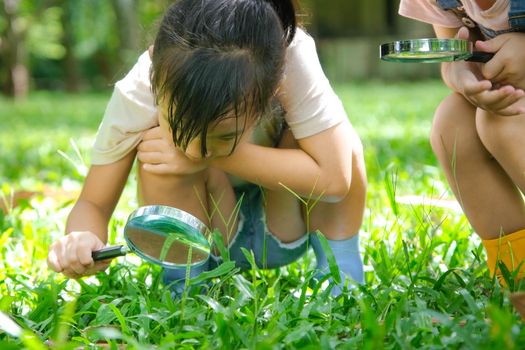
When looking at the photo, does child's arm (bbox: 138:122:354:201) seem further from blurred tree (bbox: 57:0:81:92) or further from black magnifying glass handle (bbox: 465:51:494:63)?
blurred tree (bbox: 57:0:81:92)

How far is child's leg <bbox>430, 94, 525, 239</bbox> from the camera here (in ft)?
5.80

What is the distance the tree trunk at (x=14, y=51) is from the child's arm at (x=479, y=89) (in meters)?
9.23

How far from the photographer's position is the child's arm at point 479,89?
5.07 ft

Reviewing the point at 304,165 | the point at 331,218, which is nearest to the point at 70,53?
the point at 331,218

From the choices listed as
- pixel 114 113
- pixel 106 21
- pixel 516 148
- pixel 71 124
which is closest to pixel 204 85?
pixel 114 113

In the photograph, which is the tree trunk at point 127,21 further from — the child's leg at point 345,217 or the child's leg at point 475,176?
the child's leg at point 475,176

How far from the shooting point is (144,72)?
5.88ft

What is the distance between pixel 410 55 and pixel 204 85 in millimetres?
375

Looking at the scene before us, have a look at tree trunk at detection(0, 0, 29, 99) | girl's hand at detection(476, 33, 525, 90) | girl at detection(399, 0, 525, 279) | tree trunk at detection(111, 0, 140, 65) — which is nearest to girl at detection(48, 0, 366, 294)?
girl at detection(399, 0, 525, 279)

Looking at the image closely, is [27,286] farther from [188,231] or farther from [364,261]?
[364,261]

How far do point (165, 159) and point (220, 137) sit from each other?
0.16 meters

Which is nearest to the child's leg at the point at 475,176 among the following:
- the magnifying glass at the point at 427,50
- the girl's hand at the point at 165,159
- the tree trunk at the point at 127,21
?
the magnifying glass at the point at 427,50

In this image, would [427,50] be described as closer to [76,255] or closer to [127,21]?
[76,255]

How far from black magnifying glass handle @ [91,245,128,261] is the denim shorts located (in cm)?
36
